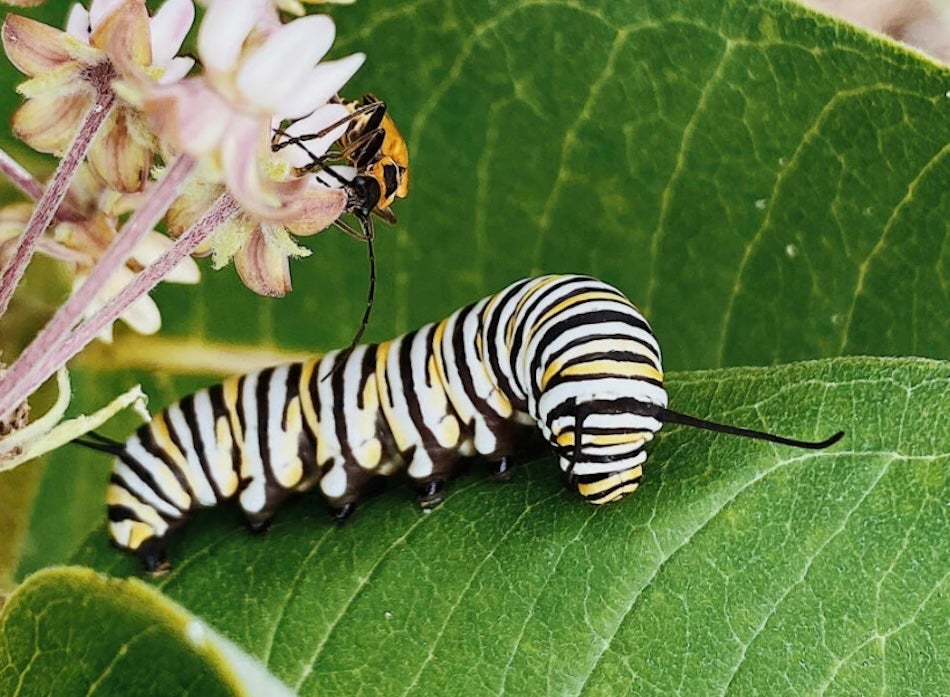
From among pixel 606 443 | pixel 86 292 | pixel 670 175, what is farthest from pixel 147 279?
pixel 670 175

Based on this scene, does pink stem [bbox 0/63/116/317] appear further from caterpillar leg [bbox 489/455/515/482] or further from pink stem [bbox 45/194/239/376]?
caterpillar leg [bbox 489/455/515/482]

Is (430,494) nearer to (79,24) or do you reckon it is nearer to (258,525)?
(258,525)

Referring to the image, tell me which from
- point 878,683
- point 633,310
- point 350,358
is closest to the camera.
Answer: point 878,683

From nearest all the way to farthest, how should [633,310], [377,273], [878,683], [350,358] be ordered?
[878,683], [633,310], [350,358], [377,273]

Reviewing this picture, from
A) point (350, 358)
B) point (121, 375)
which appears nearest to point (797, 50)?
point (350, 358)

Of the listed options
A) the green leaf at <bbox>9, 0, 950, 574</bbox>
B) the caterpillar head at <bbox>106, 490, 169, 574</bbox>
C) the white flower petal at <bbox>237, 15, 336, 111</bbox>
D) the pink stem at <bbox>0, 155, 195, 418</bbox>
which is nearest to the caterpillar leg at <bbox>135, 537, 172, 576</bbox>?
the caterpillar head at <bbox>106, 490, 169, 574</bbox>

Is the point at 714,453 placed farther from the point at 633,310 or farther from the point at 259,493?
the point at 259,493

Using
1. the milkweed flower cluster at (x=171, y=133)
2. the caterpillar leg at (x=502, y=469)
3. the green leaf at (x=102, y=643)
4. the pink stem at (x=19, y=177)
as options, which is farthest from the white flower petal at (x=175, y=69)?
the caterpillar leg at (x=502, y=469)
